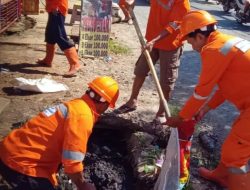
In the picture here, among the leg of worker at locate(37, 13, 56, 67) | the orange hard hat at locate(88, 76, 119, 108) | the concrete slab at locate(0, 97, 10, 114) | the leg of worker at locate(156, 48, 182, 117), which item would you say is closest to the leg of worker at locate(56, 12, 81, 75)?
the leg of worker at locate(37, 13, 56, 67)

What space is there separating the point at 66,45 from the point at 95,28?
1.23 metres

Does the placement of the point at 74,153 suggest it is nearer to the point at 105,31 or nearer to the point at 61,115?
the point at 61,115

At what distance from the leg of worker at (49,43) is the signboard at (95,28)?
0.90 meters

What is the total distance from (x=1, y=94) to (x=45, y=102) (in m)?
0.65

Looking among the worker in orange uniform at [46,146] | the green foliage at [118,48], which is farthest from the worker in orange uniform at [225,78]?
the green foliage at [118,48]

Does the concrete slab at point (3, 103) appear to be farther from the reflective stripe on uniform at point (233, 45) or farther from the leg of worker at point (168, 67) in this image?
the reflective stripe on uniform at point (233, 45)

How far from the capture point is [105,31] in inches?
306

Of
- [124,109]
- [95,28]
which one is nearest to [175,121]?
[124,109]

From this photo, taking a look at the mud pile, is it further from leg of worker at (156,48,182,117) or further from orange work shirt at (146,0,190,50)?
orange work shirt at (146,0,190,50)

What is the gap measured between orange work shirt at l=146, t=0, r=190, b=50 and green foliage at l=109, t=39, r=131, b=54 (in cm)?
316

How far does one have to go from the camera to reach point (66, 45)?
21.9ft

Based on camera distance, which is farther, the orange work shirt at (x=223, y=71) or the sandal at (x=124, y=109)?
the sandal at (x=124, y=109)

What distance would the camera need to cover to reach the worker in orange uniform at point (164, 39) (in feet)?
15.9

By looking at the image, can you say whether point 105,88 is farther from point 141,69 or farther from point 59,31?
point 59,31
